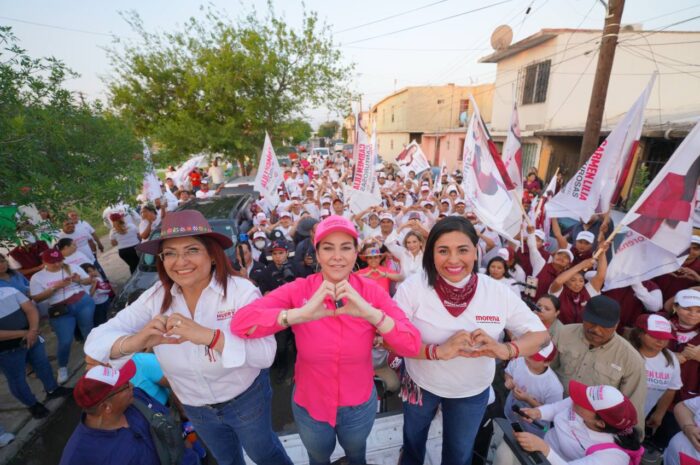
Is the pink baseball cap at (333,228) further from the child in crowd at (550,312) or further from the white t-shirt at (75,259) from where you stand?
the white t-shirt at (75,259)

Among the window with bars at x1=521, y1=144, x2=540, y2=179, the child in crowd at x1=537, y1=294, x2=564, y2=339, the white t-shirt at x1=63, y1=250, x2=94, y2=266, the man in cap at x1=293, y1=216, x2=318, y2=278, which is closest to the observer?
the child in crowd at x1=537, y1=294, x2=564, y2=339

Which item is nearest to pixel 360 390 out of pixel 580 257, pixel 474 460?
pixel 474 460

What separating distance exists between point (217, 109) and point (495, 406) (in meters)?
15.6

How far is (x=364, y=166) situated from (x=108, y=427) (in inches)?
240

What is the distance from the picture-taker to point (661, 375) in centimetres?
286

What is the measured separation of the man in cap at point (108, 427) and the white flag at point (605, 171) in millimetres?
5346

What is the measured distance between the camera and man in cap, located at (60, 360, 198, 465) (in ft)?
5.79

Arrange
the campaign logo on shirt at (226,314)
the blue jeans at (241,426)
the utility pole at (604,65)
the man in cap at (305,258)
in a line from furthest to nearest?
the utility pole at (604,65), the man in cap at (305,258), the blue jeans at (241,426), the campaign logo on shirt at (226,314)

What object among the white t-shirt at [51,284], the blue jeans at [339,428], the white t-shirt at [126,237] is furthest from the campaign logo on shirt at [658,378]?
the white t-shirt at [126,237]

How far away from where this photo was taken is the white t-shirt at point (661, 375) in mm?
2828

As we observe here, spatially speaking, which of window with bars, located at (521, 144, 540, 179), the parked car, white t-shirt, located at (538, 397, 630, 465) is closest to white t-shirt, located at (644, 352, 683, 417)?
white t-shirt, located at (538, 397, 630, 465)

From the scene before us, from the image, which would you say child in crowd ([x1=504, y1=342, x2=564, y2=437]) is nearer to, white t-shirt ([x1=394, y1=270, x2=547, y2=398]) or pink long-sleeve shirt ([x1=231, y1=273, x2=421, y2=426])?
white t-shirt ([x1=394, y1=270, x2=547, y2=398])

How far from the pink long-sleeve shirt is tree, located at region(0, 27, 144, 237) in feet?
9.84

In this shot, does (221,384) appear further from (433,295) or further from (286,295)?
(433,295)
